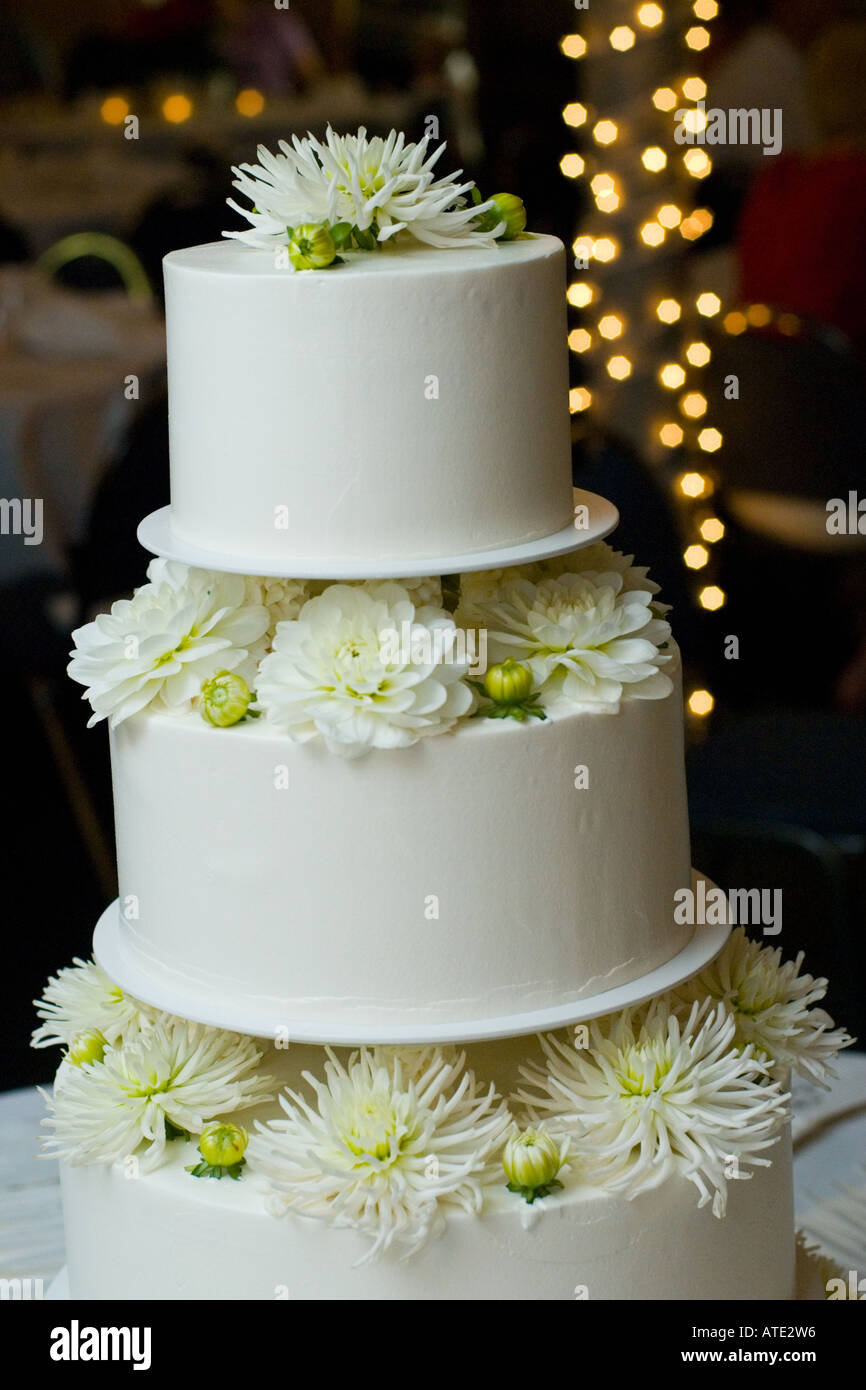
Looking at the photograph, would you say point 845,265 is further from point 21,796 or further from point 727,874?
point 21,796

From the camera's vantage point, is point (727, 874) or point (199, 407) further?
point (727, 874)

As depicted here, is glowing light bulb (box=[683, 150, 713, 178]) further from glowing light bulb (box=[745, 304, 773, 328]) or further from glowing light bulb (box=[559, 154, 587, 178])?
glowing light bulb (box=[745, 304, 773, 328])

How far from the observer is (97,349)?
436 centimetres

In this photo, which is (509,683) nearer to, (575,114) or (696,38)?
(575,114)

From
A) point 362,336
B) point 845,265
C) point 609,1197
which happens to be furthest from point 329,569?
point 845,265

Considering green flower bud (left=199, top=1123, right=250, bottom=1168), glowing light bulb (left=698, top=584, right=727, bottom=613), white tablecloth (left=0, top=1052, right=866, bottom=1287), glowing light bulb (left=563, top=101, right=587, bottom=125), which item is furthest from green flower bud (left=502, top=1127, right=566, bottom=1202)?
glowing light bulb (left=563, top=101, right=587, bottom=125)

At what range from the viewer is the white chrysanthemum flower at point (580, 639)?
1478mm

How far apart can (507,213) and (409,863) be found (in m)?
0.56

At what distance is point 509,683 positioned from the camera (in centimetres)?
145

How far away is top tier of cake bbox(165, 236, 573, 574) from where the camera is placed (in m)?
1.41

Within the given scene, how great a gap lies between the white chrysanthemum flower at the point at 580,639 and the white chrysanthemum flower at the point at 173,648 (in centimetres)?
20

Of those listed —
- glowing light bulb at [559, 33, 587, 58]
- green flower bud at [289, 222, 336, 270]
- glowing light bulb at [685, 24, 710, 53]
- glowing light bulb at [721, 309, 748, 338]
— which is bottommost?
glowing light bulb at [721, 309, 748, 338]
